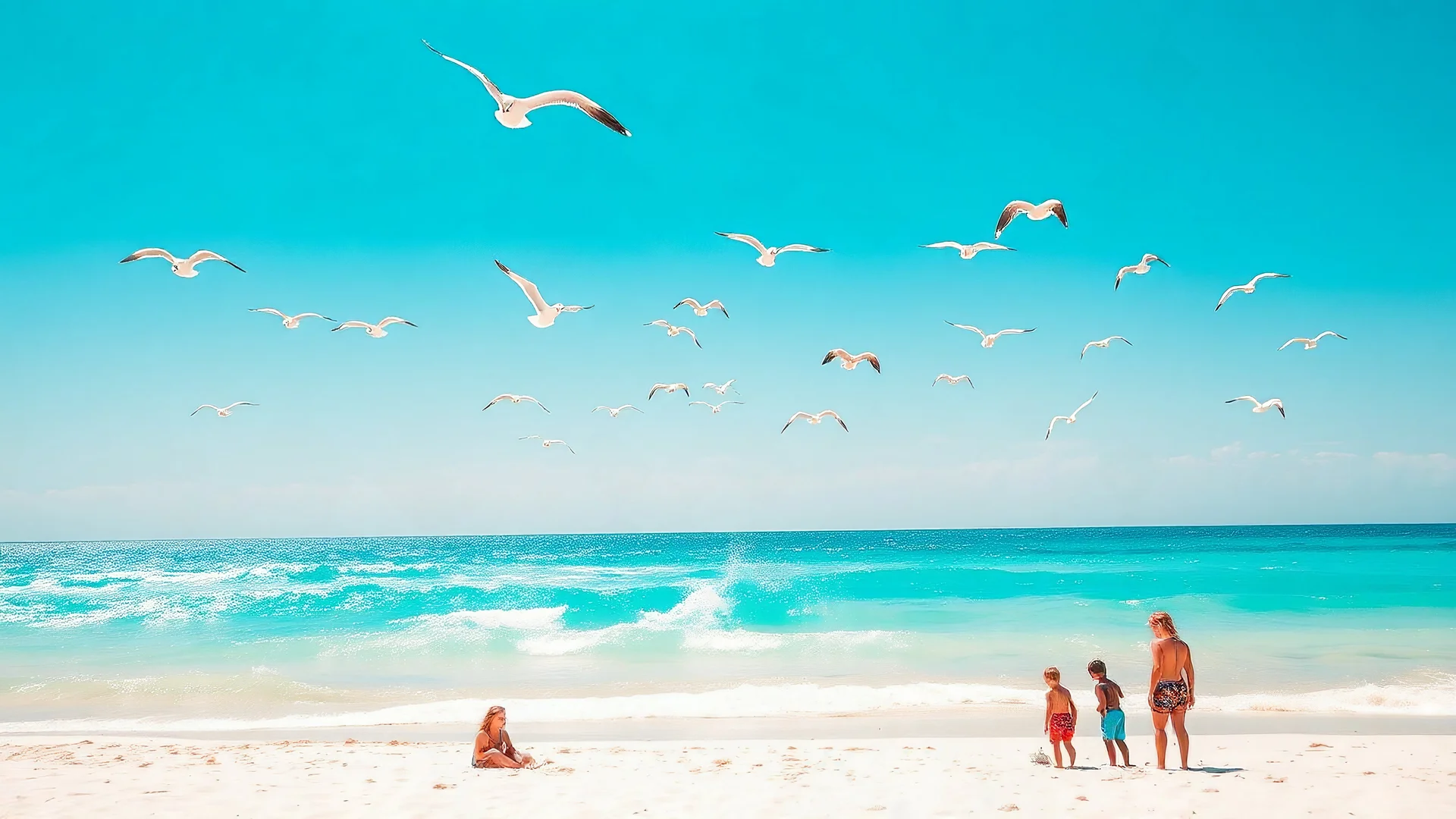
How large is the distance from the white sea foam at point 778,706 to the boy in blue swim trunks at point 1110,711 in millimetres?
4029

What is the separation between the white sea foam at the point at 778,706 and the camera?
1148 cm

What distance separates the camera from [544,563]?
54.8 m

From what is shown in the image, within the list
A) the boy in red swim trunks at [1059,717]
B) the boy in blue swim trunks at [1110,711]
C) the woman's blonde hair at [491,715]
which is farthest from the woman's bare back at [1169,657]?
the woman's blonde hair at [491,715]

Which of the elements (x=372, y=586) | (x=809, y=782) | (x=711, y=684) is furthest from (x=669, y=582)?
(x=809, y=782)

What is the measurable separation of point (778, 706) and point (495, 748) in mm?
5145

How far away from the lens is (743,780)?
25.3 ft

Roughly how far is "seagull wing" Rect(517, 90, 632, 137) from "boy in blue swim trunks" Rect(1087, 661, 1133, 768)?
627cm

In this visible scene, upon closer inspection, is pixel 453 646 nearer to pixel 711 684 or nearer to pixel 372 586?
pixel 711 684

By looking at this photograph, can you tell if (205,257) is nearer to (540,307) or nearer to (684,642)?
(540,307)

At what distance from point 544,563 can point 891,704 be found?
149ft

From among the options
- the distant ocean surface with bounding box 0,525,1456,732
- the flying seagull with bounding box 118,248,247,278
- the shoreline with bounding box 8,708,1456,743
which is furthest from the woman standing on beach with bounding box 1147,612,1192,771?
the flying seagull with bounding box 118,248,247,278

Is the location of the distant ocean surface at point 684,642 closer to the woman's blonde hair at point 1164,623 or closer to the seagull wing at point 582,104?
the woman's blonde hair at point 1164,623

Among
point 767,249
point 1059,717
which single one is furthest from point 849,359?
point 1059,717

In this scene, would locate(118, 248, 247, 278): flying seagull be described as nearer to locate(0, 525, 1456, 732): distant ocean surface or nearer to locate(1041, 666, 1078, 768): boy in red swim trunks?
locate(0, 525, 1456, 732): distant ocean surface
